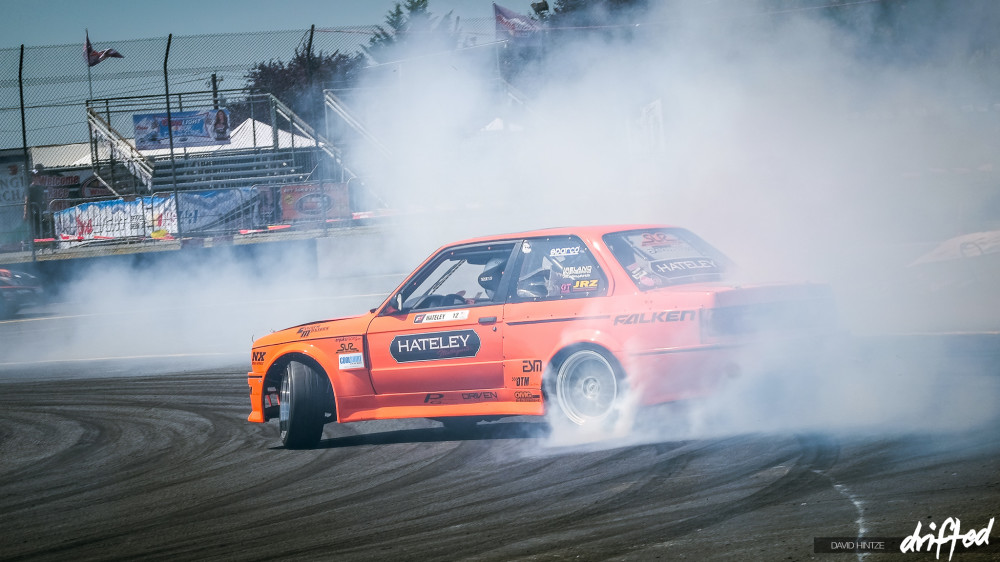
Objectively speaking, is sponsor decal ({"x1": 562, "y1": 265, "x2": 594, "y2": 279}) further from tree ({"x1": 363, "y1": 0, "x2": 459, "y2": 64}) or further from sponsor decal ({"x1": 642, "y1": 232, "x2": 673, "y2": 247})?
tree ({"x1": 363, "y1": 0, "x2": 459, "y2": 64})

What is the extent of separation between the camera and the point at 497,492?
15.3 feet

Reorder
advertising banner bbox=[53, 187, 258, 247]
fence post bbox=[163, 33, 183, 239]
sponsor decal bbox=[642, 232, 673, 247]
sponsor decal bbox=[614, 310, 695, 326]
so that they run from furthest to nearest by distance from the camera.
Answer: advertising banner bbox=[53, 187, 258, 247] → fence post bbox=[163, 33, 183, 239] → sponsor decal bbox=[642, 232, 673, 247] → sponsor decal bbox=[614, 310, 695, 326]

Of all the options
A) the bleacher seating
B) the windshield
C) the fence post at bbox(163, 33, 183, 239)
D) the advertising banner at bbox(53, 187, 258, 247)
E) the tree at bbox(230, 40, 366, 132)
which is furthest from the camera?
the bleacher seating

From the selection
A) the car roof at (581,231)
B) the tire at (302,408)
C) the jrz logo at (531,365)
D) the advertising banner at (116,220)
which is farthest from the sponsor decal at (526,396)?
the advertising banner at (116,220)

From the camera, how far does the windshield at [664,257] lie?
5.89 metres

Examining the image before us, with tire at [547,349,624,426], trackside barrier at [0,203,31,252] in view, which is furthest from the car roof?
trackside barrier at [0,203,31,252]

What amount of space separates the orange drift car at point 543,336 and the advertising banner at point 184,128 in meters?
13.6

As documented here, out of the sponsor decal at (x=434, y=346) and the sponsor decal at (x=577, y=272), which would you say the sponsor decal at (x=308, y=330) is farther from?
the sponsor decal at (x=577, y=272)

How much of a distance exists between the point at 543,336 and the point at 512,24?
9390mm

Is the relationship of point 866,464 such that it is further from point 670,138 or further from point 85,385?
point 670,138

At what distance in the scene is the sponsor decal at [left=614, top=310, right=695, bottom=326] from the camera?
5422 mm

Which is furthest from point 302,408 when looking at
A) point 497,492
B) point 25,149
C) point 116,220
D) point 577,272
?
point 116,220

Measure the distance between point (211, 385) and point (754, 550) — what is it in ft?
23.1

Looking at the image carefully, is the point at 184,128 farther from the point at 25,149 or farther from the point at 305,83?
the point at 25,149
